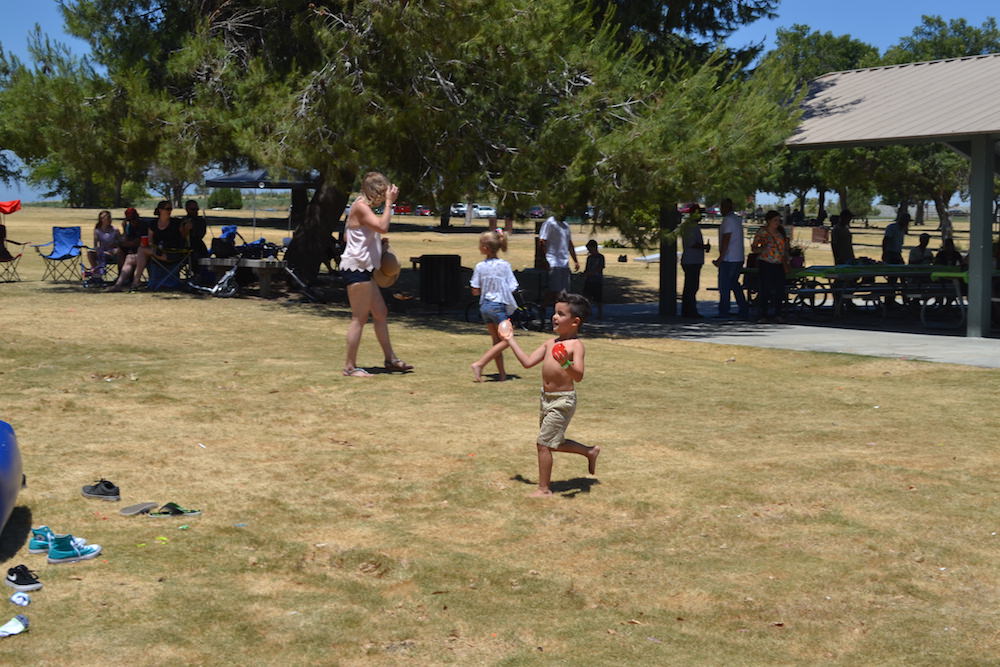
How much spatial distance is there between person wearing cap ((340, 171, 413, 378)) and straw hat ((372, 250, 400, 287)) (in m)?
0.03

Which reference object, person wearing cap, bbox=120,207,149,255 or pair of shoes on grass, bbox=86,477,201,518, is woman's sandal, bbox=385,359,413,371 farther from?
person wearing cap, bbox=120,207,149,255

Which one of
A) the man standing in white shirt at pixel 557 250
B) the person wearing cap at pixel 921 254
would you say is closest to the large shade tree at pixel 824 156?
the person wearing cap at pixel 921 254

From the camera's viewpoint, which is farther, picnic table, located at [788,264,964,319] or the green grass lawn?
picnic table, located at [788,264,964,319]

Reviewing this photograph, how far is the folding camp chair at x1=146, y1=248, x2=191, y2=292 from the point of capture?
2045 cm

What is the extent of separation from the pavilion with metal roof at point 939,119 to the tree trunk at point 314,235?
8005 millimetres

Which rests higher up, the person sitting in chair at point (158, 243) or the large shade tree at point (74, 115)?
the large shade tree at point (74, 115)

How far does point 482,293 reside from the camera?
1153 cm

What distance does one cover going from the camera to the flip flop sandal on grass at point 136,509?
6.79 meters

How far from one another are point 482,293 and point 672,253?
9388 millimetres

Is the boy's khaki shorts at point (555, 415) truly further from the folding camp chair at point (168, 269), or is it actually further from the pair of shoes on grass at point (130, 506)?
the folding camp chair at point (168, 269)

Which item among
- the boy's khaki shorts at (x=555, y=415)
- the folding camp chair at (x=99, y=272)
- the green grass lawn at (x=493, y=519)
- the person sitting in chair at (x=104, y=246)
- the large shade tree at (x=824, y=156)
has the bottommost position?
the green grass lawn at (x=493, y=519)

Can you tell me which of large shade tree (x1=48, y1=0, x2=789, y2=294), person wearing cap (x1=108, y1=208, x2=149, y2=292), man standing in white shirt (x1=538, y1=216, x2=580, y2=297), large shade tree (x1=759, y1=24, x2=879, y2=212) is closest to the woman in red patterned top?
large shade tree (x1=48, y1=0, x2=789, y2=294)

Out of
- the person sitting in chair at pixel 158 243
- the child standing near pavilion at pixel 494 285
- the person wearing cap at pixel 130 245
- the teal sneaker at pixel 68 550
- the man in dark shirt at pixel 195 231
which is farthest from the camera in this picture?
the man in dark shirt at pixel 195 231

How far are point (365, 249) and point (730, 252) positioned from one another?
30.0ft
